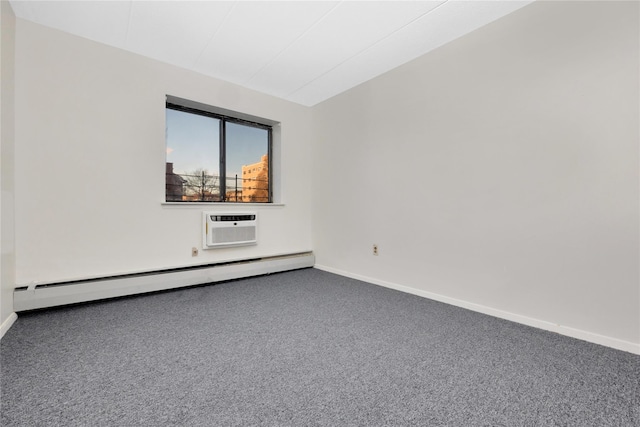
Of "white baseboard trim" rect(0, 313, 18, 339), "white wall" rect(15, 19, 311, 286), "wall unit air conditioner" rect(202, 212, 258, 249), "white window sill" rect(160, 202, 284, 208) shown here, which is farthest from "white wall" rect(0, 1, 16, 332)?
"wall unit air conditioner" rect(202, 212, 258, 249)

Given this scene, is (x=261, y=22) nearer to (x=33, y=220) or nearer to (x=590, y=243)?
(x=33, y=220)

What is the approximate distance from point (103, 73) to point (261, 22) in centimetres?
149

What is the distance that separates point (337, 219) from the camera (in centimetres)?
343

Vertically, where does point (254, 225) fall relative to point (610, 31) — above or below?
below

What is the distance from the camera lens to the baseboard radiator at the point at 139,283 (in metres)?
2.04

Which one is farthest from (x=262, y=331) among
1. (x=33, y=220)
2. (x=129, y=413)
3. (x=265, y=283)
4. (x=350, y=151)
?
(x=350, y=151)

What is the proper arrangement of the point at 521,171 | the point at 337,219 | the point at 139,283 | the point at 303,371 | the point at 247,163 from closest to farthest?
the point at 303,371 < the point at 521,171 < the point at 139,283 < the point at 337,219 < the point at 247,163

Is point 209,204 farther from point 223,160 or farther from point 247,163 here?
point 247,163

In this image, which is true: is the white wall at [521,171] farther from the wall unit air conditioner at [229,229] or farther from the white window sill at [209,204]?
the wall unit air conditioner at [229,229]

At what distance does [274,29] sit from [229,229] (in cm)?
199

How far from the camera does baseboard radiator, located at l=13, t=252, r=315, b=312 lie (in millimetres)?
2037

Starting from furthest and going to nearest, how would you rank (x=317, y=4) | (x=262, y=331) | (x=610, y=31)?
(x=317, y=4)
(x=262, y=331)
(x=610, y=31)

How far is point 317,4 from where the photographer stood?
6.34ft

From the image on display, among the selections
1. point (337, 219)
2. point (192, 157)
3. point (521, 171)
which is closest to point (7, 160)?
point (192, 157)
